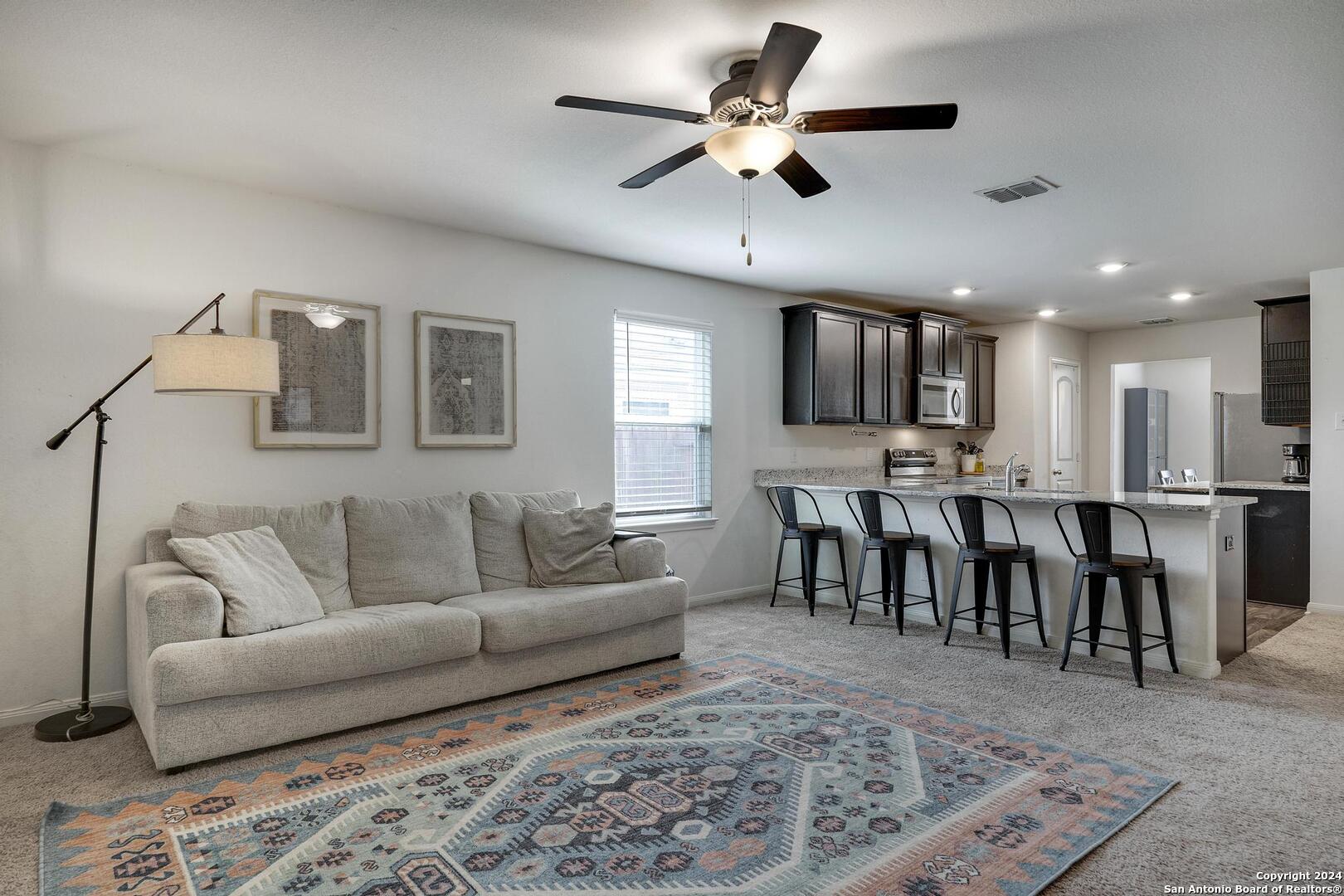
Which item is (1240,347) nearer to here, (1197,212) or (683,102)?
(1197,212)

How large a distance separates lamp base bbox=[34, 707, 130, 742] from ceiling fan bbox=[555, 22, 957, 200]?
3069 millimetres

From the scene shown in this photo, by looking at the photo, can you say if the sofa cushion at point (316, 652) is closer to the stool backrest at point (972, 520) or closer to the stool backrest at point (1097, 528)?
the stool backrest at point (972, 520)

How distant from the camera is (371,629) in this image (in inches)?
125

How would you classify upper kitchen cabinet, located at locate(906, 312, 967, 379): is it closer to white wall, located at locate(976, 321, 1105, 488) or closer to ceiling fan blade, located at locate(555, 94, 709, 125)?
white wall, located at locate(976, 321, 1105, 488)

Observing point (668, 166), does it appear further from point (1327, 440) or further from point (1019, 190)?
point (1327, 440)

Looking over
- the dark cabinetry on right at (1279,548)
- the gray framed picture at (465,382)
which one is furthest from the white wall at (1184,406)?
the gray framed picture at (465,382)

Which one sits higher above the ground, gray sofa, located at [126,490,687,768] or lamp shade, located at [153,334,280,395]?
lamp shade, located at [153,334,280,395]

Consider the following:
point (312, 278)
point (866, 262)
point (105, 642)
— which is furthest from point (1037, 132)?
point (105, 642)

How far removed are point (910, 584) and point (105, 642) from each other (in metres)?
4.55

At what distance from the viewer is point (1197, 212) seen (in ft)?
13.9

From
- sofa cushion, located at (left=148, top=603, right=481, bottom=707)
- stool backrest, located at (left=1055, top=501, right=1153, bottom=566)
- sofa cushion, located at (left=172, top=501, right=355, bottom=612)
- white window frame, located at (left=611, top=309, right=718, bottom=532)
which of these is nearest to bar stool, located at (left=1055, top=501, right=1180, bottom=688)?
stool backrest, located at (left=1055, top=501, right=1153, bottom=566)

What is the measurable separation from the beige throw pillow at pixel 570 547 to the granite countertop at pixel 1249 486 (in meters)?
4.89

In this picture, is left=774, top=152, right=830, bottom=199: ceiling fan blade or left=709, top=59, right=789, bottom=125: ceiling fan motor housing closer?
left=709, top=59, right=789, bottom=125: ceiling fan motor housing

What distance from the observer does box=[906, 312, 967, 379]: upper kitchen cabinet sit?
7.09 metres
